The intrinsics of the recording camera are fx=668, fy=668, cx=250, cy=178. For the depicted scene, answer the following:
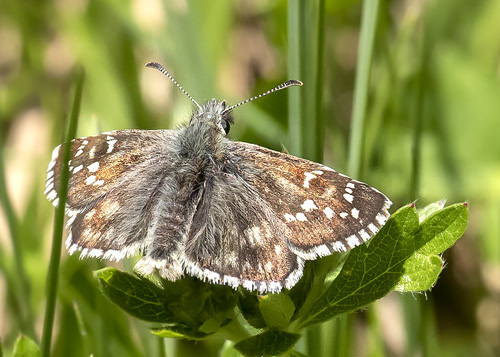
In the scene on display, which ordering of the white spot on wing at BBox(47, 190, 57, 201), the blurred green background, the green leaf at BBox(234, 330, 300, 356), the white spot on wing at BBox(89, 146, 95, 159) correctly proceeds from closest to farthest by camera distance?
the green leaf at BBox(234, 330, 300, 356) → the white spot on wing at BBox(47, 190, 57, 201) → the white spot on wing at BBox(89, 146, 95, 159) → the blurred green background

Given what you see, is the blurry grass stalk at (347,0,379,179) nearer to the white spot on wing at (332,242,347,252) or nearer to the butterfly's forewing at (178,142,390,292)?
the butterfly's forewing at (178,142,390,292)

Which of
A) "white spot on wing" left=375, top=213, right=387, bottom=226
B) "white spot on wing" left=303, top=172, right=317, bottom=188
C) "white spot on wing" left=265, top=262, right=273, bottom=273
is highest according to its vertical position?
"white spot on wing" left=303, top=172, right=317, bottom=188

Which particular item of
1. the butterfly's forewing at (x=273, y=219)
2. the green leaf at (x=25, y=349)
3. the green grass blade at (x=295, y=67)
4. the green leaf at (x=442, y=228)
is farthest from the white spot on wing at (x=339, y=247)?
the green leaf at (x=25, y=349)

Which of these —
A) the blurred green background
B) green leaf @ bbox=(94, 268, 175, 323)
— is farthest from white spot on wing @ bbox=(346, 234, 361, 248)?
the blurred green background

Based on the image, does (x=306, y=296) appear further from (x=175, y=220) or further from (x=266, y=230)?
(x=175, y=220)

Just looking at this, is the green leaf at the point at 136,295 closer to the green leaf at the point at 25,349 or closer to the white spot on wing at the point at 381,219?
the green leaf at the point at 25,349

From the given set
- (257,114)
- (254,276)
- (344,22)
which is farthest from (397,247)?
(344,22)
